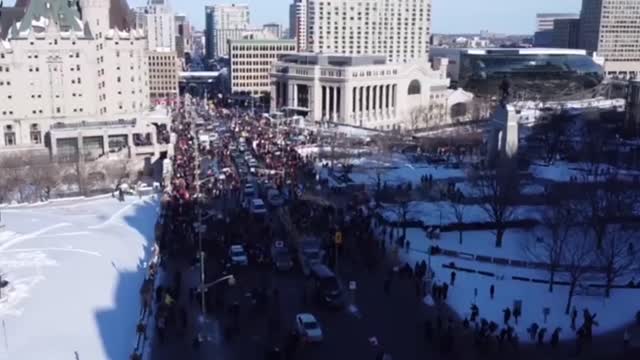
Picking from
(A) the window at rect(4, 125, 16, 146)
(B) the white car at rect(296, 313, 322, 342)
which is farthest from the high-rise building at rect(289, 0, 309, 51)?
(B) the white car at rect(296, 313, 322, 342)

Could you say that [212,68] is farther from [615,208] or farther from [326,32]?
[615,208]

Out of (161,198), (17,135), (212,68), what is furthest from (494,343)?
(212,68)

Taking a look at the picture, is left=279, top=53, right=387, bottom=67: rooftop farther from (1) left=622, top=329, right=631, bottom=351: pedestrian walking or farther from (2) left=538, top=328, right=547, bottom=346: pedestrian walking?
(1) left=622, top=329, right=631, bottom=351: pedestrian walking

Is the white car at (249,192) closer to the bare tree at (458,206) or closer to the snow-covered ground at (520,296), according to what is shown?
the bare tree at (458,206)

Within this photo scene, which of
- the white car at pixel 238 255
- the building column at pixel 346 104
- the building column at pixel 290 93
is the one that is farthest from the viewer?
the building column at pixel 290 93

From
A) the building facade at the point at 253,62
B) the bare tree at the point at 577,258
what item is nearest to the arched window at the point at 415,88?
the building facade at the point at 253,62

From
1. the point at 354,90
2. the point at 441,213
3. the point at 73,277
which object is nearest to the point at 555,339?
the point at 441,213

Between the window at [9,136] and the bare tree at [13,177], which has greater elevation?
the window at [9,136]
